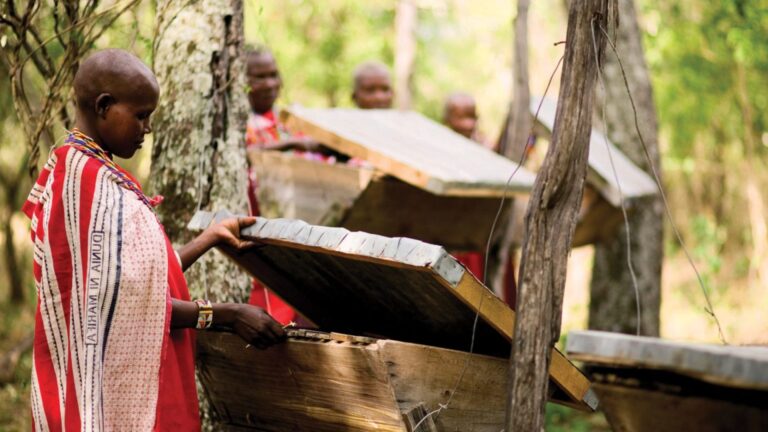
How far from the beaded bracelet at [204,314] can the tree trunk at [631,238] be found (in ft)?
16.8

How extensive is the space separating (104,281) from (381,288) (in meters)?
0.84

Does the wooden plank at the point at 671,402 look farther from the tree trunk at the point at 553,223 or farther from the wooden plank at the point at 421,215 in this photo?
the wooden plank at the point at 421,215

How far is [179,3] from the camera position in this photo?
4.18m

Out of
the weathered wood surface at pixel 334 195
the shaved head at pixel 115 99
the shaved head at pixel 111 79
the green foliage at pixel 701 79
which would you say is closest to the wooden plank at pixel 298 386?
the shaved head at pixel 115 99

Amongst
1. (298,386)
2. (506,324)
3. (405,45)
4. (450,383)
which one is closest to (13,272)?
(405,45)

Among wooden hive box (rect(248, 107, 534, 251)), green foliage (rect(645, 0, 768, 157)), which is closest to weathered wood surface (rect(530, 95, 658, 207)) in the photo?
wooden hive box (rect(248, 107, 534, 251))

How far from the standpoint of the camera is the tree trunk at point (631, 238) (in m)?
7.66

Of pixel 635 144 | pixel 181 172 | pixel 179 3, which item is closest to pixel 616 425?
pixel 181 172

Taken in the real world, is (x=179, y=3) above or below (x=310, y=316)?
above

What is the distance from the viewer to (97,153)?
117 inches

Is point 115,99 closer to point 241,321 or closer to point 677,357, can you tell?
point 241,321

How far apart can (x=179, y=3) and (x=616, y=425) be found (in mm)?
2575

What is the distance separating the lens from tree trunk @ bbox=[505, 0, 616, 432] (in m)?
2.71

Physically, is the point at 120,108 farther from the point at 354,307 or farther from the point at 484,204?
the point at 484,204
